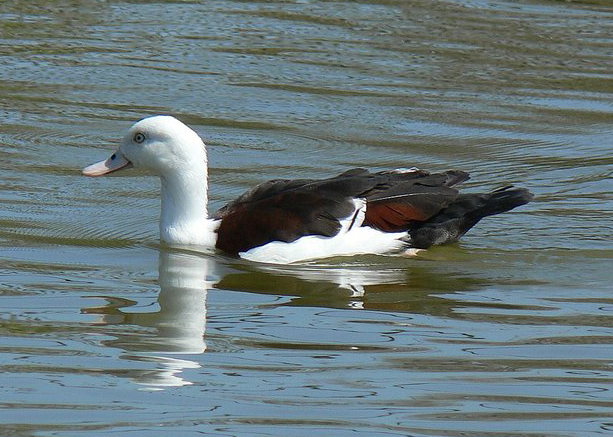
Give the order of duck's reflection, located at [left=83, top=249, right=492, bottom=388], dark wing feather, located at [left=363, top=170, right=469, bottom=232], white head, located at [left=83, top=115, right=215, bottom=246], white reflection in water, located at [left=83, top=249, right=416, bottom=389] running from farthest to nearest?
white head, located at [left=83, top=115, right=215, bottom=246] < dark wing feather, located at [left=363, top=170, right=469, bottom=232] < duck's reflection, located at [left=83, top=249, right=492, bottom=388] < white reflection in water, located at [left=83, top=249, right=416, bottom=389]

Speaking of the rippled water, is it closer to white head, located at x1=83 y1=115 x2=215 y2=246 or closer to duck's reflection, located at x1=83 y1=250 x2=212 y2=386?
duck's reflection, located at x1=83 y1=250 x2=212 y2=386

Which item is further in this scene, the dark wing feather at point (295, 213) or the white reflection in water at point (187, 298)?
the dark wing feather at point (295, 213)

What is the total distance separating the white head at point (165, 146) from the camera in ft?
33.3

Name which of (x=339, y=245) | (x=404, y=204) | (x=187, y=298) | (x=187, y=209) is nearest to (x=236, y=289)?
(x=187, y=298)

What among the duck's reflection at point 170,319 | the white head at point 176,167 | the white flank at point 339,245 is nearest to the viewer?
the duck's reflection at point 170,319

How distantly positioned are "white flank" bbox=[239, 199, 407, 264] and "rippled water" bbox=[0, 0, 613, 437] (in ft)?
0.37

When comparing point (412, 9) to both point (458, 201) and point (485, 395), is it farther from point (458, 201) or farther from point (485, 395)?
point (485, 395)

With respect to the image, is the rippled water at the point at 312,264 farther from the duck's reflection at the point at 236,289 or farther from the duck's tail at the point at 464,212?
the duck's tail at the point at 464,212

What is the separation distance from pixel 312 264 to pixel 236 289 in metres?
0.83

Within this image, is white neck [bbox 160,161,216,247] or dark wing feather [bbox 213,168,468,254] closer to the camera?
dark wing feather [bbox 213,168,468,254]

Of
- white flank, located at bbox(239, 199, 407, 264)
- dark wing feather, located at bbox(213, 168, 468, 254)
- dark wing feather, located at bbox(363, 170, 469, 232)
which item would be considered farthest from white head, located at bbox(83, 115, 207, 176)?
dark wing feather, located at bbox(363, 170, 469, 232)

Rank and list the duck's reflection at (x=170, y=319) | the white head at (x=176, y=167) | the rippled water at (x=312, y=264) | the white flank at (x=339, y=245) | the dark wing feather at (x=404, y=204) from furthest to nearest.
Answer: the white head at (x=176, y=167) → the dark wing feather at (x=404, y=204) → the white flank at (x=339, y=245) → the duck's reflection at (x=170, y=319) → the rippled water at (x=312, y=264)

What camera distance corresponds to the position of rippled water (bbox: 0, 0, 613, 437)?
676 cm

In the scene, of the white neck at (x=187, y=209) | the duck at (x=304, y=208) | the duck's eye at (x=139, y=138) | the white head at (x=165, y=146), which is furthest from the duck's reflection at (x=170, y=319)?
the duck's eye at (x=139, y=138)
